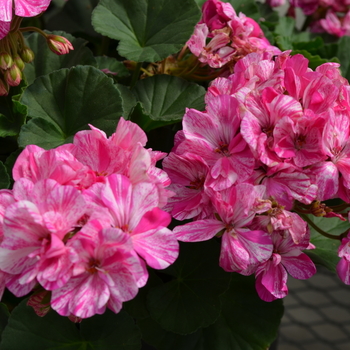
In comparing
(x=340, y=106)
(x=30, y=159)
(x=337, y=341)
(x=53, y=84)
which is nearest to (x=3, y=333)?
(x=30, y=159)

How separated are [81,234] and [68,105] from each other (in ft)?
1.07

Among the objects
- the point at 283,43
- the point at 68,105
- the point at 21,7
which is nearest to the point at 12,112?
the point at 68,105

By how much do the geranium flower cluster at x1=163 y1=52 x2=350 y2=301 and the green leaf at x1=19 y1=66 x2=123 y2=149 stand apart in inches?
6.7

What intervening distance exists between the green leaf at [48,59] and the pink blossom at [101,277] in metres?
0.48

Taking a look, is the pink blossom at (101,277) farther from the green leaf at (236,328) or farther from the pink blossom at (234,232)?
the green leaf at (236,328)

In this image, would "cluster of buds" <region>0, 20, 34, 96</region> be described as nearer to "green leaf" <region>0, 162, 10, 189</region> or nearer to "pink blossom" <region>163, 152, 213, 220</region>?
"green leaf" <region>0, 162, 10, 189</region>

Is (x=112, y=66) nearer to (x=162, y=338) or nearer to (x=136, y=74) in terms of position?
(x=136, y=74)

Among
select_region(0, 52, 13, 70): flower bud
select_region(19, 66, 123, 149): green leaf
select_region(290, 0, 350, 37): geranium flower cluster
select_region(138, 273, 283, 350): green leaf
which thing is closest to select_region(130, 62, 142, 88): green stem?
select_region(19, 66, 123, 149): green leaf

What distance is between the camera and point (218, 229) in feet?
1.61

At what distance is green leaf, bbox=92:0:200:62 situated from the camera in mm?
737

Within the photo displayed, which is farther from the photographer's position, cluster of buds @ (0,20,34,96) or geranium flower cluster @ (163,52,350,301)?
cluster of buds @ (0,20,34,96)

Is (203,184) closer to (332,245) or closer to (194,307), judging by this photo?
(194,307)

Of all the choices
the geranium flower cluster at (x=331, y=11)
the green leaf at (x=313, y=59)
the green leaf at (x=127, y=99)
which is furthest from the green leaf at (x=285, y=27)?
the green leaf at (x=127, y=99)

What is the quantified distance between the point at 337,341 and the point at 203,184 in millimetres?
1107
